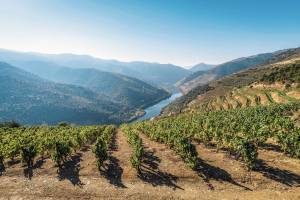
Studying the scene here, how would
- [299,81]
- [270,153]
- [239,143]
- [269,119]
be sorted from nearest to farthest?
[239,143], [270,153], [269,119], [299,81]

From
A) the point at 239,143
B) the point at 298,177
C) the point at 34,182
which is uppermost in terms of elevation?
the point at 239,143

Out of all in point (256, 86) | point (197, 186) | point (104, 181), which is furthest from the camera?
point (256, 86)

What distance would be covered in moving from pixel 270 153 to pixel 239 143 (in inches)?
289

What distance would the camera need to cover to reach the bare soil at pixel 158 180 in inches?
1261

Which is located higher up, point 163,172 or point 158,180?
point 163,172

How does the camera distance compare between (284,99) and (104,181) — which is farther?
(284,99)

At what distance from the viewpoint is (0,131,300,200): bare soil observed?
32.0m

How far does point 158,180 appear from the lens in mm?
35562

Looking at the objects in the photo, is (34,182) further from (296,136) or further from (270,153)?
(296,136)

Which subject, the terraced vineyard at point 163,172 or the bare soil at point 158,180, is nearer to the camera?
the bare soil at point 158,180

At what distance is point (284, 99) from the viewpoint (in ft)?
373

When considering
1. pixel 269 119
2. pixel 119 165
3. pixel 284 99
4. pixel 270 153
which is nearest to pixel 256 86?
pixel 284 99

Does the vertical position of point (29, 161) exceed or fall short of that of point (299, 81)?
it falls short

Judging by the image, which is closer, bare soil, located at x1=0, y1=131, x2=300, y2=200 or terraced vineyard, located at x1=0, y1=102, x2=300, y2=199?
bare soil, located at x1=0, y1=131, x2=300, y2=200
